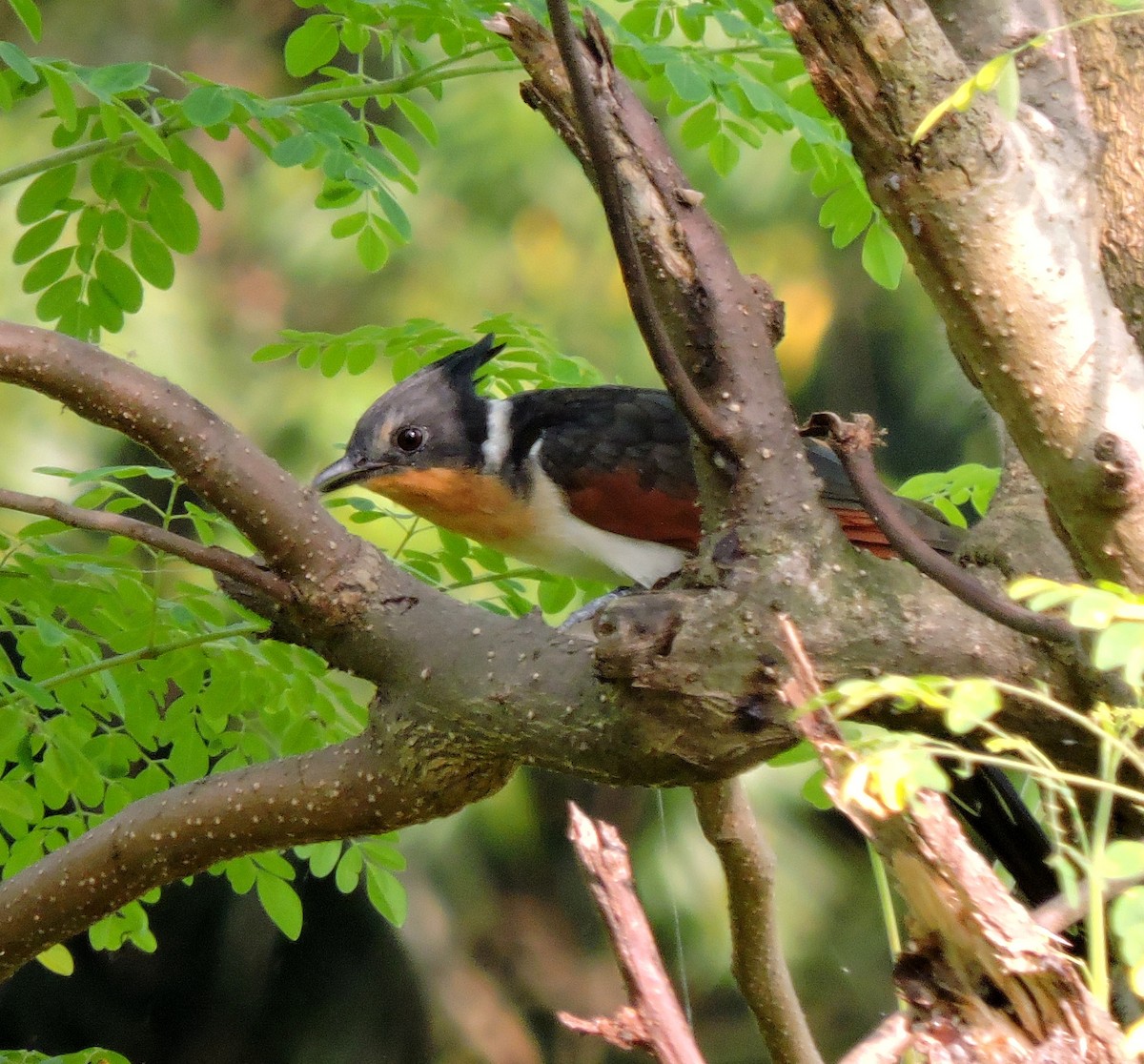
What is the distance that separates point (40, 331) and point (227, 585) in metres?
0.32

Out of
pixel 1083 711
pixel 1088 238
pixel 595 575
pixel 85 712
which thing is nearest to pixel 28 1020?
pixel 85 712

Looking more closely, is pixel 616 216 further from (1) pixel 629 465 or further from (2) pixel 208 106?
(1) pixel 629 465

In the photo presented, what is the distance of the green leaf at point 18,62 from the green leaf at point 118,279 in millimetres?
368

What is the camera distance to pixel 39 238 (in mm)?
1598

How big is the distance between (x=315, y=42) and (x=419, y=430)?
56cm

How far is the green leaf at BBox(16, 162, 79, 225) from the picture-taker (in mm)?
1541

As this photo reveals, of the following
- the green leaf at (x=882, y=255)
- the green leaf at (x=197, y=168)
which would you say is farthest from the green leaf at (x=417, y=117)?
the green leaf at (x=882, y=255)

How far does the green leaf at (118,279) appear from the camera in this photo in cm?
158

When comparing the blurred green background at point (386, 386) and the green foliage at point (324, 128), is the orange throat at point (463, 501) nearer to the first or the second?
the green foliage at point (324, 128)

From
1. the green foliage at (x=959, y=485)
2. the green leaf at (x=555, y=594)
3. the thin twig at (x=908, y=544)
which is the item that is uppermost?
the green leaf at (x=555, y=594)

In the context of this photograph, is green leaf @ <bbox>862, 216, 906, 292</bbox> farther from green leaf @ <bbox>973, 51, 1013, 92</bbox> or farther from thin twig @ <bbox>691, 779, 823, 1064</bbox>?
green leaf @ <bbox>973, 51, 1013, 92</bbox>

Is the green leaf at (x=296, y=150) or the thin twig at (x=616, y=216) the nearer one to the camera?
the thin twig at (x=616, y=216)

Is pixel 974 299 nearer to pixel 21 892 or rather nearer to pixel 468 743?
pixel 468 743

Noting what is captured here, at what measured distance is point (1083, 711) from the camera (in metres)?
0.96
